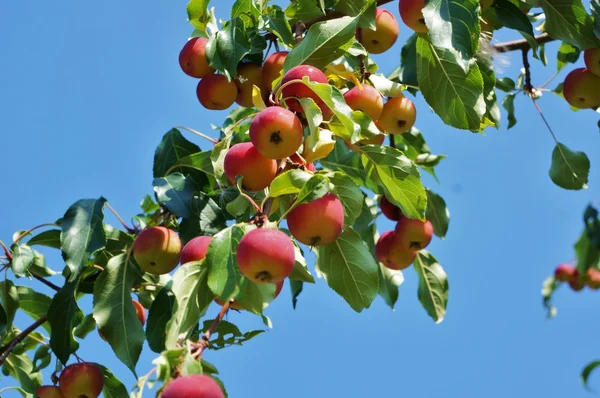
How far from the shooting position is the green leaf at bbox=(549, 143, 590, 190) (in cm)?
325

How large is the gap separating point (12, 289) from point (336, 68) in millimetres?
1399

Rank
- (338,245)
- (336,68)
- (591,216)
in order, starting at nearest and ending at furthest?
(591,216)
(338,245)
(336,68)

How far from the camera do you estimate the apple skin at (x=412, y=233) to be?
303cm

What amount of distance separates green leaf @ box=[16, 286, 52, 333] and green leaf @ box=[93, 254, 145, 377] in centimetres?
70

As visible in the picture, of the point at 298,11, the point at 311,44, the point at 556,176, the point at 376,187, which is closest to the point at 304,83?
the point at 311,44

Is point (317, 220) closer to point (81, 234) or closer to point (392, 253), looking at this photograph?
point (81, 234)

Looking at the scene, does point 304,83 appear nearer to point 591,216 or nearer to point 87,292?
point 591,216

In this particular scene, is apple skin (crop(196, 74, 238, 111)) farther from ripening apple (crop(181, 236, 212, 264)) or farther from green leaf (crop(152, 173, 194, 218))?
ripening apple (crop(181, 236, 212, 264))

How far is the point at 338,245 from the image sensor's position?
2.18 meters

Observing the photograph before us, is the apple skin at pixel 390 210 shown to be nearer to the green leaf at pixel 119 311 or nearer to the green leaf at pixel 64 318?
the green leaf at pixel 119 311

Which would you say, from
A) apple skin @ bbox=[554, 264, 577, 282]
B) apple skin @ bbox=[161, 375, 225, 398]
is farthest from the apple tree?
apple skin @ bbox=[554, 264, 577, 282]

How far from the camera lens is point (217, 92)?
2594mm

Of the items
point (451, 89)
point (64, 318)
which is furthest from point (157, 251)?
point (451, 89)

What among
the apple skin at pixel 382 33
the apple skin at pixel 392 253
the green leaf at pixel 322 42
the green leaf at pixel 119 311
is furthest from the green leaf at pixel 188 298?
the apple skin at pixel 392 253
